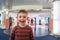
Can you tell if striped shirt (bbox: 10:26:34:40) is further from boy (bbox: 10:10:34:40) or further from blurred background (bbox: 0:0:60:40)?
blurred background (bbox: 0:0:60:40)

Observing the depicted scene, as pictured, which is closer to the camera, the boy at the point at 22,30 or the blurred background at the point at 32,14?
the boy at the point at 22,30

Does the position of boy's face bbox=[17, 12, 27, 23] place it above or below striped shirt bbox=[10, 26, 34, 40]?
above

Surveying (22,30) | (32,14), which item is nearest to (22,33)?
(22,30)

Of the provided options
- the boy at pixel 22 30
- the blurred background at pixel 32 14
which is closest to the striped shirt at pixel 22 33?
the boy at pixel 22 30

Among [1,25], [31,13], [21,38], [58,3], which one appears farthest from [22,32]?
[31,13]

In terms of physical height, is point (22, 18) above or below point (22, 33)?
above

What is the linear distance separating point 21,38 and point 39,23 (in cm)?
811

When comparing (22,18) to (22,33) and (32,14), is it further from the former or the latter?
(32,14)

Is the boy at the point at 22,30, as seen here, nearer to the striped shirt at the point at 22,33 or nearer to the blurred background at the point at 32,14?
the striped shirt at the point at 22,33

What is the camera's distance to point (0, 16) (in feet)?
33.0

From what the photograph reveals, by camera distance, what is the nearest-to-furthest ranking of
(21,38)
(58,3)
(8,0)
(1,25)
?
(21,38), (58,3), (8,0), (1,25)

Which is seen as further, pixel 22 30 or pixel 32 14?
pixel 32 14

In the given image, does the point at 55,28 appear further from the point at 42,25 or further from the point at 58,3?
the point at 42,25

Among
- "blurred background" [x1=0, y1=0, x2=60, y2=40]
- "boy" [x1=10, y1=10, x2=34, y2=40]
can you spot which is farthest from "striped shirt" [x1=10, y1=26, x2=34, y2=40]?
"blurred background" [x1=0, y1=0, x2=60, y2=40]
